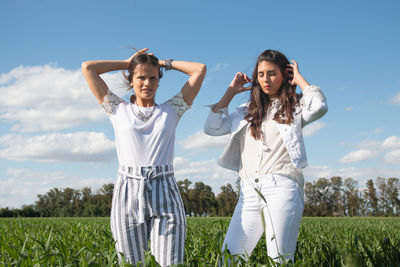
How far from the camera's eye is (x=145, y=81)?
2816 mm

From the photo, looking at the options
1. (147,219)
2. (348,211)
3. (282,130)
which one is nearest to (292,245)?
(282,130)

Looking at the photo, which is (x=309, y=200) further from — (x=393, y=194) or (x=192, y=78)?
(x=192, y=78)

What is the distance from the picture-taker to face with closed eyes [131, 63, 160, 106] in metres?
2.83

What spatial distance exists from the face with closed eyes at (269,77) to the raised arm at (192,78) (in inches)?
19.3

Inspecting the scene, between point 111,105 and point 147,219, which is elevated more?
point 111,105

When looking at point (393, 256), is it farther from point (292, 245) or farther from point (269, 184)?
point (269, 184)

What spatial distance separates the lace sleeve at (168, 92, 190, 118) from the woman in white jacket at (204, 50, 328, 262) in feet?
1.14

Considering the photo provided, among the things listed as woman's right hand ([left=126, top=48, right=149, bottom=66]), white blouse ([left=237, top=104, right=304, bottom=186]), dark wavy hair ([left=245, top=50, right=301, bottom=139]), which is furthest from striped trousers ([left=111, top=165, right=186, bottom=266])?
woman's right hand ([left=126, top=48, right=149, bottom=66])

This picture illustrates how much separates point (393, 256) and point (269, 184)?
1336 millimetres

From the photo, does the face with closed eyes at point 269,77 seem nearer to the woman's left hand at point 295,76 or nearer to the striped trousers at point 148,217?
the woman's left hand at point 295,76

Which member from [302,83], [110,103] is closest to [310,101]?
[302,83]

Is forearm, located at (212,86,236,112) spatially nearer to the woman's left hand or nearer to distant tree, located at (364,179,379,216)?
the woman's left hand

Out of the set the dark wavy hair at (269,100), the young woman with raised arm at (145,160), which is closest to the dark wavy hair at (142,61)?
the young woman with raised arm at (145,160)

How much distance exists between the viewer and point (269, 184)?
2666mm
